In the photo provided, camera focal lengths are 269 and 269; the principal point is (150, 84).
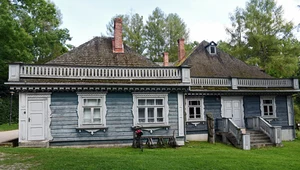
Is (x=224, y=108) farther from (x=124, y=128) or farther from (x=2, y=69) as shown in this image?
(x=2, y=69)

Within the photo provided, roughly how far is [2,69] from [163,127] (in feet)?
66.4

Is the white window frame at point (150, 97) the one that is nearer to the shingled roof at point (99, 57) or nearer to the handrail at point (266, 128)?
the shingled roof at point (99, 57)

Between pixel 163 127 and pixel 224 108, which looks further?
pixel 224 108

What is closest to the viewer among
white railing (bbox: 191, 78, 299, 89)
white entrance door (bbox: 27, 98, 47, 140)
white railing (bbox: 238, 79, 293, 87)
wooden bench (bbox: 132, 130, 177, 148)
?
white entrance door (bbox: 27, 98, 47, 140)

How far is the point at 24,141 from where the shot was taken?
11.7m

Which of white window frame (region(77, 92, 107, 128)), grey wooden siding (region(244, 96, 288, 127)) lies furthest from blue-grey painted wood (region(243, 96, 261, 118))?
white window frame (region(77, 92, 107, 128))

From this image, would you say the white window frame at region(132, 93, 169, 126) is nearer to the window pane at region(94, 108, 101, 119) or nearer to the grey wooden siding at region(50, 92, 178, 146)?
the grey wooden siding at region(50, 92, 178, 146)

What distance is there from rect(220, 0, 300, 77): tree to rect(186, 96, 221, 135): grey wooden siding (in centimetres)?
1258

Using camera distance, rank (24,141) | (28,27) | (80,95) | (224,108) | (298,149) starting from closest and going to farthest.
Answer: (24,141)
(80,95)
(298,149)
(224,108)
(28,27)

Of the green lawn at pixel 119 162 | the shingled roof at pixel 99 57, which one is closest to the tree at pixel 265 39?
the shingled roof at pixel 99 57

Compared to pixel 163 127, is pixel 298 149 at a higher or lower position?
lower

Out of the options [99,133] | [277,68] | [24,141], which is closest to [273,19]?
[277,68]

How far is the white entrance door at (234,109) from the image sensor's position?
1728cm

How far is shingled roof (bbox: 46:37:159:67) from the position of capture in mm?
14850
